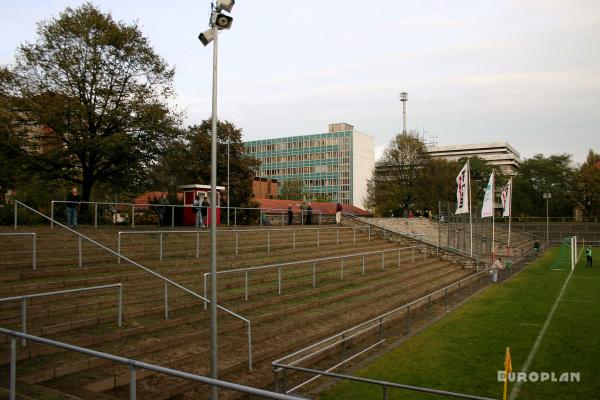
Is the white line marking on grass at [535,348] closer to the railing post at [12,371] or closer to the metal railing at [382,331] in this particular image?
the metal railing at [382,331]

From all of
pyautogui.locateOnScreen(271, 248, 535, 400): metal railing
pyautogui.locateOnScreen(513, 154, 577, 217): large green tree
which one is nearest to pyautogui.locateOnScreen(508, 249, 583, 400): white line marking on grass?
pyautogui.locateOnScreen(271, 248, 535, 400): metal railing

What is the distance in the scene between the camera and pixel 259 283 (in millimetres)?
16422

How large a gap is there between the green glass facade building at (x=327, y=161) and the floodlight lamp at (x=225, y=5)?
332 feet

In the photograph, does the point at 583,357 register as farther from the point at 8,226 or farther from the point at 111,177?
the point at 111,177

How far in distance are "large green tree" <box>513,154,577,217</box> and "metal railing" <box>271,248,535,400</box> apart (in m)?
51.3

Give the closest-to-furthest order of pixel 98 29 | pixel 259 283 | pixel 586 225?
pixel 259 283 → pixel 98 29 → pixel 586 225

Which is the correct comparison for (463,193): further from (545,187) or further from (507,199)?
(545,187)

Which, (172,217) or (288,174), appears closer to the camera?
(172,217)

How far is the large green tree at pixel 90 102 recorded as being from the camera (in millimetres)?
22688

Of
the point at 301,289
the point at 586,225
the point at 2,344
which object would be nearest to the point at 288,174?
the point at 586,225

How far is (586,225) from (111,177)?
66.0 metres

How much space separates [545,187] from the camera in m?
87.1

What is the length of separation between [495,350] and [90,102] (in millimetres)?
20834

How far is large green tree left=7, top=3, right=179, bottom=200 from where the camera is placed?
22688 millimetres
